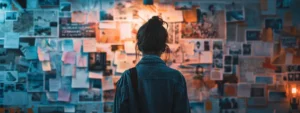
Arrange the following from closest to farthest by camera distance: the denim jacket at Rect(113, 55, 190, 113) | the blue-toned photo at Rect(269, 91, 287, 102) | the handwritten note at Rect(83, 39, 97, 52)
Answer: the denim jacket at Rect(113, 55, 190, 113)
the handwritten note at Rect(83, 39, 97, 52)
the blue-toned photo at Rect(269, 91, 287, 102)

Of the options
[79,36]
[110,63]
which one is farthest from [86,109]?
[79,36]

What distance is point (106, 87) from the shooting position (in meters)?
3.38

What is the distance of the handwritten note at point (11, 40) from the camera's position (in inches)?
133

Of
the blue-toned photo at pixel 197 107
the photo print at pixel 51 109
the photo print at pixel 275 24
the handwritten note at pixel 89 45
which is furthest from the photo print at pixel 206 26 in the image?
the photo print at pixel 51 109

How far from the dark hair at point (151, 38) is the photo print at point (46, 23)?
199 cm

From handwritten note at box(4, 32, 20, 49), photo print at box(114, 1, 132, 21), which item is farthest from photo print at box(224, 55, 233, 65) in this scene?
handwritten note at box(4, 32, 20, 49)

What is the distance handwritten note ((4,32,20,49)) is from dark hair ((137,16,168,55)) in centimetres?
220

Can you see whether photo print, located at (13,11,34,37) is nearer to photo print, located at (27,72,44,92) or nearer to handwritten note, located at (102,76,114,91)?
photo print, located at (27,72,44,92)

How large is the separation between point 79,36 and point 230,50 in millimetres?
1561

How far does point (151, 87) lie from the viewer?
1.55 m

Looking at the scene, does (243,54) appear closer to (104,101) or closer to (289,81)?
(289,81)

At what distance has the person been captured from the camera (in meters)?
1.53

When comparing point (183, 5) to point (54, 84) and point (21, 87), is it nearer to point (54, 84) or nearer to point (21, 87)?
point (54, 84)

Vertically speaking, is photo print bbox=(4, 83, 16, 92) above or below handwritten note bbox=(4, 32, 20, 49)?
below
